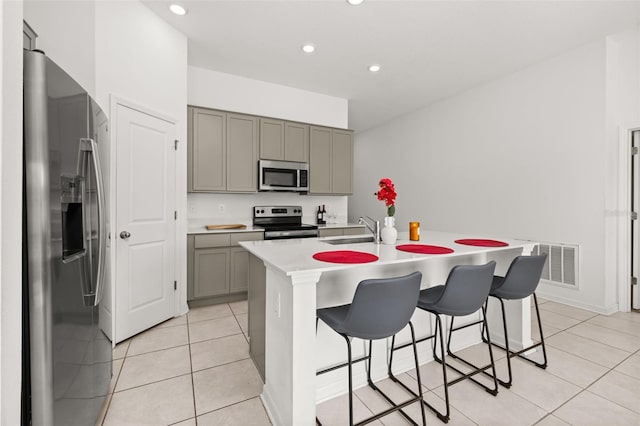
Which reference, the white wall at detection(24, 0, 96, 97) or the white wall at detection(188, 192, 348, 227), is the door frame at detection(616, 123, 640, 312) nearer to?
the white wall at detection(188, 192, 348, 227)

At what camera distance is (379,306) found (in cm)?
136

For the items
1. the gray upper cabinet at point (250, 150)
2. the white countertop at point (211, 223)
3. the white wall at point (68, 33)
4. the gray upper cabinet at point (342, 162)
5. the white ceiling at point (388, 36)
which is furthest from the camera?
the gray upper cabinet at point (342, 162)

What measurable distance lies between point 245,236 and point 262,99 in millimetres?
2062

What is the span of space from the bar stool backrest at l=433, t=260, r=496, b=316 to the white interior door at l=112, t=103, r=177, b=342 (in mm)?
2552

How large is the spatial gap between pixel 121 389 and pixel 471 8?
411 centimetres

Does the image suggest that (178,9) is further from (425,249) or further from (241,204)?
(425,249)

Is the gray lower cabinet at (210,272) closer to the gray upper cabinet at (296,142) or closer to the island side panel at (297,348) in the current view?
the gray upper cabinet at (296,142)

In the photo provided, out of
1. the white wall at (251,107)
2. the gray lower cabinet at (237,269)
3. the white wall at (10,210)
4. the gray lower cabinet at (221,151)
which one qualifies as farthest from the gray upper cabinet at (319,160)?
the white wall at (10,210)

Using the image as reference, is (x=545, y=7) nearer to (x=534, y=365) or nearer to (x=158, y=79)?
(x=534, y=365)

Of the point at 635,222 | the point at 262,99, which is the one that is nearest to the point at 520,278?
the point at 635,222

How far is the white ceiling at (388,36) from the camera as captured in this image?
8.64 feet

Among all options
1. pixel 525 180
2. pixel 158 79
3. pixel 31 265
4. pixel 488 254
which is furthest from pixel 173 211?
pixel 525 180

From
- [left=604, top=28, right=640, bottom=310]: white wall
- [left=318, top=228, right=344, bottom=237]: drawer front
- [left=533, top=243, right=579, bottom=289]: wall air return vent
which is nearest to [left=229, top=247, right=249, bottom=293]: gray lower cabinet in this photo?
[left=318, top=228, right=344, bottom=237]: drawer front

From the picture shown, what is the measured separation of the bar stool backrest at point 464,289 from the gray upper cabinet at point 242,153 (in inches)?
114
